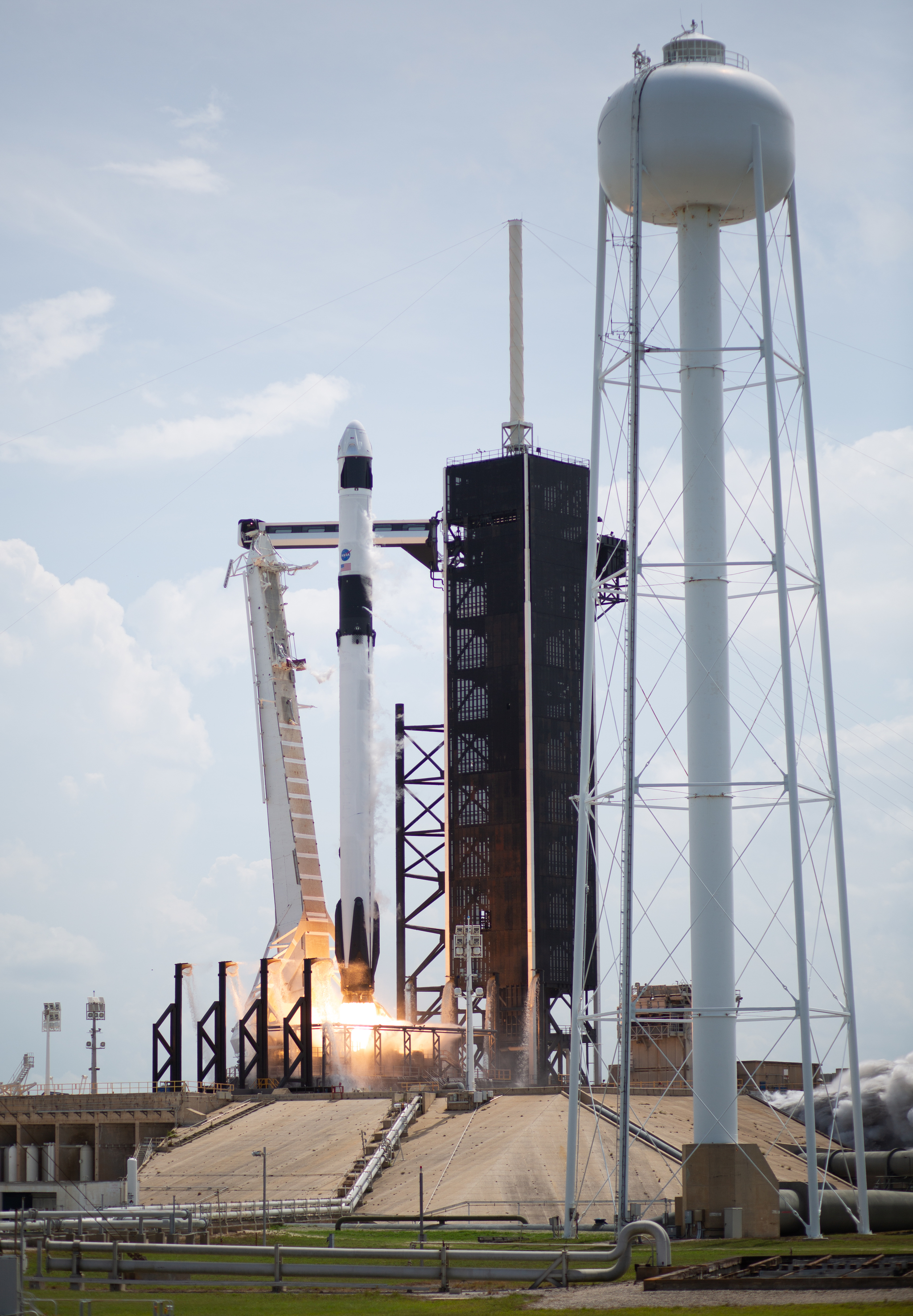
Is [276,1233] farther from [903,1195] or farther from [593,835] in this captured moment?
[593,835]

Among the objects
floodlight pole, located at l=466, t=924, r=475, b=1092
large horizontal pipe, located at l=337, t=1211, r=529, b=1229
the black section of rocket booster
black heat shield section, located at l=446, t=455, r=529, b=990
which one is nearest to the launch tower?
black heat shield section, located at l=446, t=455, r=529, b=990

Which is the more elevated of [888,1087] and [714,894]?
[714,894]

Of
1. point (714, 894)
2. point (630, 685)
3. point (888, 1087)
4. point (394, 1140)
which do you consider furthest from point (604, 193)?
point (888, 1087)

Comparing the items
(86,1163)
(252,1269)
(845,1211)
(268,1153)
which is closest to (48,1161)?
(86,1163)

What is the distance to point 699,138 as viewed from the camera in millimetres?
38125

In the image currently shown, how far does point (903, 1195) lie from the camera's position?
41.2m

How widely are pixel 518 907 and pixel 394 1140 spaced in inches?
936

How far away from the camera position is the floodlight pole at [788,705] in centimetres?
3397

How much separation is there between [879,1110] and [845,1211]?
82.9ft

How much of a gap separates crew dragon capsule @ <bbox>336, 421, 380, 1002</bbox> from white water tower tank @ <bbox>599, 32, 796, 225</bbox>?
37524mm

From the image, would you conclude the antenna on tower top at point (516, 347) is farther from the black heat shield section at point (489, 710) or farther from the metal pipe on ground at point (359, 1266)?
the metal pipe on ground at point (359, 1266)

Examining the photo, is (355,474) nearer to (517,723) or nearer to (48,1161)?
(517,723)

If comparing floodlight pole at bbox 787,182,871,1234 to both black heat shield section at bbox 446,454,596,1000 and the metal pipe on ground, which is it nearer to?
the metal pipe on ground

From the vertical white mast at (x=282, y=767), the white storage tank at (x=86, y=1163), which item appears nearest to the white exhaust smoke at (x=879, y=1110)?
the vertical white mast at (x=282, y=767)
